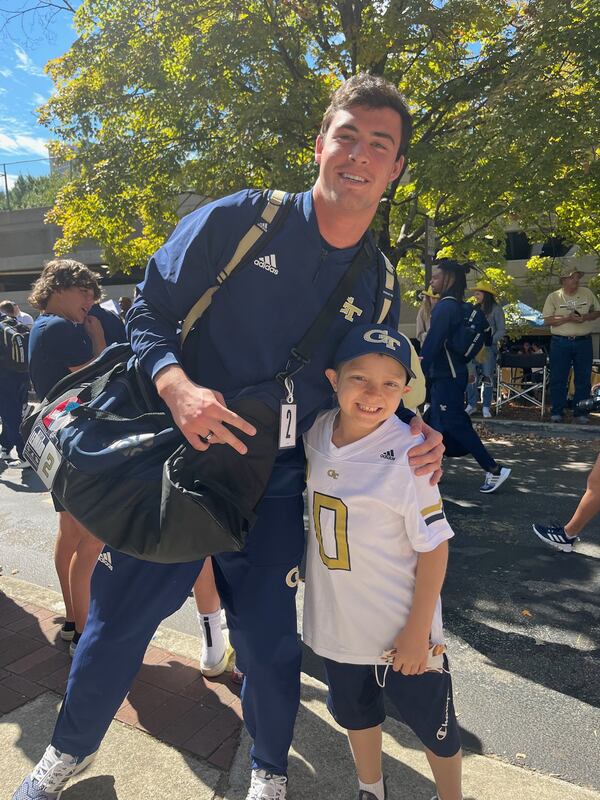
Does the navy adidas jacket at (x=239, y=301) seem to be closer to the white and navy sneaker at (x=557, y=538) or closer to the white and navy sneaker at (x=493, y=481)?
the white and navy sneaker at (x=557, y=538)

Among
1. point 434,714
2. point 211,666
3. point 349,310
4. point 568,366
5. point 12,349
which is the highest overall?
point 349,310

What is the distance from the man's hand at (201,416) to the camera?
164 cm

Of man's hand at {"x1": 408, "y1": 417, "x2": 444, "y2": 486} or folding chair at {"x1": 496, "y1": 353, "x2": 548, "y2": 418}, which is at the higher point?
man's hand at {"x1": 408, "y1": 417, "x2": 444, "y2": 486}

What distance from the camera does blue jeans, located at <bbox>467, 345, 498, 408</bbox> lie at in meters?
10.6

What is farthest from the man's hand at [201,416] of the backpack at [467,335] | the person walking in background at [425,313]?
the person walking in background at [425,313]

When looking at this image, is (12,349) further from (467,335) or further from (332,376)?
(332,376)

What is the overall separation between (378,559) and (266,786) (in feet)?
2.68

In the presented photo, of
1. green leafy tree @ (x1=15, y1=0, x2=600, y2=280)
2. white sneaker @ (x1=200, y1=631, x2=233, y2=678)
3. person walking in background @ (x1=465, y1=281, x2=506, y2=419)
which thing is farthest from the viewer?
person walking in background @ (x1=465, y1=281, x2=506, y2=419)

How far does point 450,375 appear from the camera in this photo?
5539 millimetres

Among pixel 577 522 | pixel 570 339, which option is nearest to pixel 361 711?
pixel 577 522

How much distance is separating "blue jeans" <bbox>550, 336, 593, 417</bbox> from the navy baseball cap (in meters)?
8.62

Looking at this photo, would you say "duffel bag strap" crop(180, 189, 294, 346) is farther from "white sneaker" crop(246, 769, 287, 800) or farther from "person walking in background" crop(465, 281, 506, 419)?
"person walking in background" crop(465, 281, 506, 419)

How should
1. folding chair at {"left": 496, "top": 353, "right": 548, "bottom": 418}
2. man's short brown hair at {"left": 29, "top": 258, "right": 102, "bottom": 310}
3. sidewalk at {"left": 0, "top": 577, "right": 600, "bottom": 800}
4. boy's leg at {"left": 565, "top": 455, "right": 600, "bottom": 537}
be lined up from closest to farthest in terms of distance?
sidewalk at {"left": 0, "top": 577, "right": 600, "bottom": 800}
man's short brown hair at {"left": 29, "top": 258, "right": 102, "bottom": 310}
boy's leg at {"left": 565, "top": 455, "right": 600, "bottom": 537}
folding chair at {"left": 496, "top": 353, "right": 548, "bottom": 418}

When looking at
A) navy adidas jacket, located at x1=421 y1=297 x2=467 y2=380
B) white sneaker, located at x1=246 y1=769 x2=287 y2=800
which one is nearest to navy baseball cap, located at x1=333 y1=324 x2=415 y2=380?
white sneaker, located at x1=246 y1=769 x2=287 y2=800
